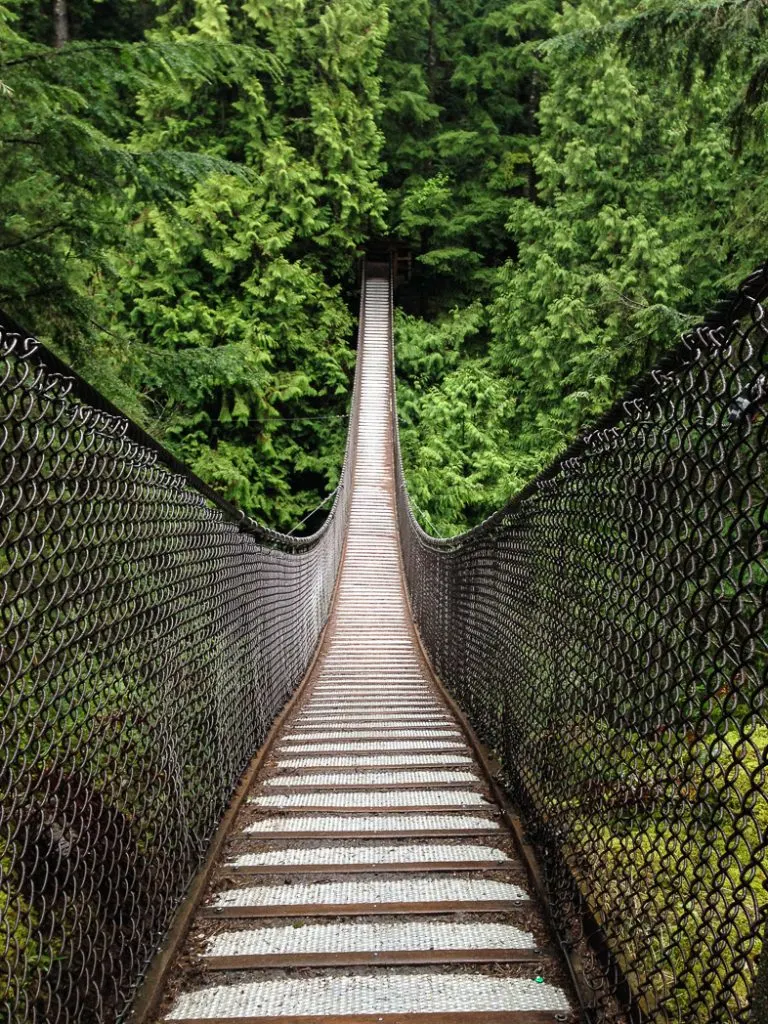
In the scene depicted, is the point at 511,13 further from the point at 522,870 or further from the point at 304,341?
the point at 522,870

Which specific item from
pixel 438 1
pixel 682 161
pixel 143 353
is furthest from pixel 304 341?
pixel 438 1

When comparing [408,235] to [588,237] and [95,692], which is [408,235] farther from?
[95,692]

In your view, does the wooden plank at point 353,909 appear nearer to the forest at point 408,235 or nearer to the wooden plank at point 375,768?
the wooden plank at point 375,768

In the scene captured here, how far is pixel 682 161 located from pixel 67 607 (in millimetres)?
14517

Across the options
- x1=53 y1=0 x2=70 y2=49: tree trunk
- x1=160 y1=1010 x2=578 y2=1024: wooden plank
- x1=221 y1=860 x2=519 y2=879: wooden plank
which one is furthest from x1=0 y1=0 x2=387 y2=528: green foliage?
x1=160 y1=1010 x2=578 y2=1024: wooden plank

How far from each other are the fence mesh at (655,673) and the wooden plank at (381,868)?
146mm

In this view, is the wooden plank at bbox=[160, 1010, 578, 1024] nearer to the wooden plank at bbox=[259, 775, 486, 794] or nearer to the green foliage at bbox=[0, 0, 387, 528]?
the wooden plank at bbox=[259, 775, 486, 794]

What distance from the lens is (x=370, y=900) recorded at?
1.78m

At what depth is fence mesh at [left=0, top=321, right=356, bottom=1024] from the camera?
1072mm

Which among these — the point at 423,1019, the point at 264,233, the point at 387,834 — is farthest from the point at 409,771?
the point at 264,233

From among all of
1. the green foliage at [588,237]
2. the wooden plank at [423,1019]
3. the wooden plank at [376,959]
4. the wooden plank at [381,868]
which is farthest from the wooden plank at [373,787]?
the green foliage at [588,237]

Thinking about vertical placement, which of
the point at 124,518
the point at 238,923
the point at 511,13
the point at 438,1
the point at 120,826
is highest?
the point at 438,1

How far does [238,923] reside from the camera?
172 cm

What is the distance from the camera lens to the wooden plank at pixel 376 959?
1.53 m
